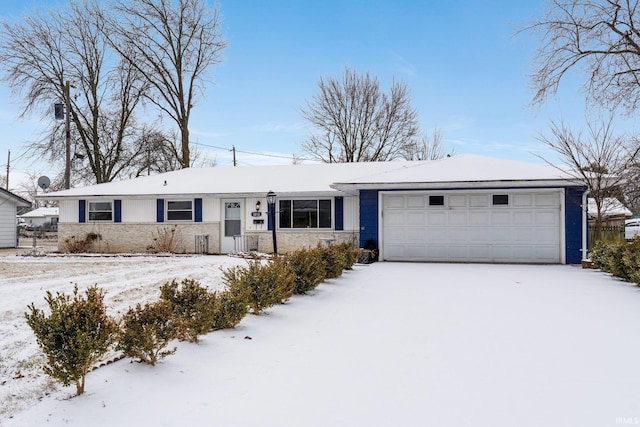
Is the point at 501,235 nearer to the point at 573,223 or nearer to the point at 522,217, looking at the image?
the point at 522,217

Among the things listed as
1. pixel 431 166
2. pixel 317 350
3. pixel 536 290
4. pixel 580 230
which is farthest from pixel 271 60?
pixel 317 350

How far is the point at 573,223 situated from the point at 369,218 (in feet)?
20.4

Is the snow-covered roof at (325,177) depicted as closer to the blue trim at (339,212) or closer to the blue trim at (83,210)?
the blue trim at (83,210)

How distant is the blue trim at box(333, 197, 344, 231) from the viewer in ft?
54.5

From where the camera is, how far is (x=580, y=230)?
533 inches

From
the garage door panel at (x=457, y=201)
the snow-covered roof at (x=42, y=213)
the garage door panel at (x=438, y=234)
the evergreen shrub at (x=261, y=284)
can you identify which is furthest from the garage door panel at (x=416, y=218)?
the snow-covered roof at (x=42, y=213)

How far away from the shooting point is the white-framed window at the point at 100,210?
61.7 ft

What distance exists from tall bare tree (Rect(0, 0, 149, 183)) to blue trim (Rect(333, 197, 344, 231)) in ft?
59.7

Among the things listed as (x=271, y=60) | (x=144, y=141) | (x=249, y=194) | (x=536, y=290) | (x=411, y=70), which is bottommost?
(x=536, y=290)

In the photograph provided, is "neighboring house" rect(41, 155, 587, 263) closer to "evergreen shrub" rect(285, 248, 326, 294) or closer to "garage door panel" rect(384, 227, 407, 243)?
"garage door panel" rect(384, 227, 407, 243)

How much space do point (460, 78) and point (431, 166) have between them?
7.04m

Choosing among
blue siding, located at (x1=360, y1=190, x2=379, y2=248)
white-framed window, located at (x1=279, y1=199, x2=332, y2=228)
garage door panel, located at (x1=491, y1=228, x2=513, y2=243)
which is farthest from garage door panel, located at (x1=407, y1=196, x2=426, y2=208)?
white-framed window, located at (x1=279, y1=199, x2=332, y2=228)

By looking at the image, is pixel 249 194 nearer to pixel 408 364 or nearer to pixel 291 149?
pixel 408 364

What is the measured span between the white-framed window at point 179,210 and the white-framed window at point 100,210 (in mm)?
2713
